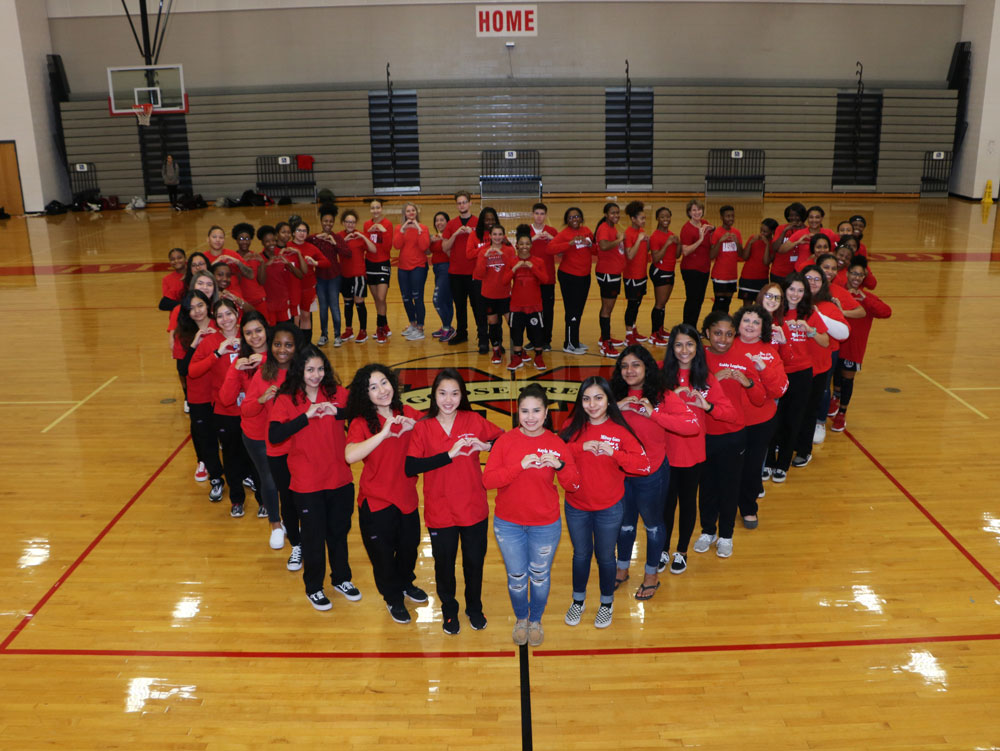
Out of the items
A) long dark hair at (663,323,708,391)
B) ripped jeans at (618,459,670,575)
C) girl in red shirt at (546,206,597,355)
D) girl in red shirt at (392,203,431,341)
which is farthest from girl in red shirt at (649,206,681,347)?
ripped jeans at (618,459,670,575)

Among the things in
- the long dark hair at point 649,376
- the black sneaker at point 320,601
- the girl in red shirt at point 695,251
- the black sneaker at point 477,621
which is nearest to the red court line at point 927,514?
the long dark hair at point 649,376

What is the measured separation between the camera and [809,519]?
6.37m

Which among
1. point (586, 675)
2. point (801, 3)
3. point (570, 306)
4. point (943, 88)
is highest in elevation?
point (801, 3)

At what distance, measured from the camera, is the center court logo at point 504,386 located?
27.5 ft

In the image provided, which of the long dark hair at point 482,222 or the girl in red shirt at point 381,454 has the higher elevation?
the long dark hair at point 482,222

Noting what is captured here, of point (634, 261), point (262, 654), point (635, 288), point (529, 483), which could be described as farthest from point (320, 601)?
point (635, 288)

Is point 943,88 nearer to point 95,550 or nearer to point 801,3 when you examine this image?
point 801,3

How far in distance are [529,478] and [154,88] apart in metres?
20.6

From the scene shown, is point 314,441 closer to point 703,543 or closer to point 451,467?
point 451,467

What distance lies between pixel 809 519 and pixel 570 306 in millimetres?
4302

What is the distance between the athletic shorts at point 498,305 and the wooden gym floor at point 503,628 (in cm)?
131

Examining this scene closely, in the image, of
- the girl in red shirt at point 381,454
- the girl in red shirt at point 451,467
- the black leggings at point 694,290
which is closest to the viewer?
the girl in red shirt at point 451,467

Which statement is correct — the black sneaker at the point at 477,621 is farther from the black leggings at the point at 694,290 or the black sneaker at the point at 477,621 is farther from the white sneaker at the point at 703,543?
the black leggings at the point at 694,290

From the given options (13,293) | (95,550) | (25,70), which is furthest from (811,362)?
(25,70)
